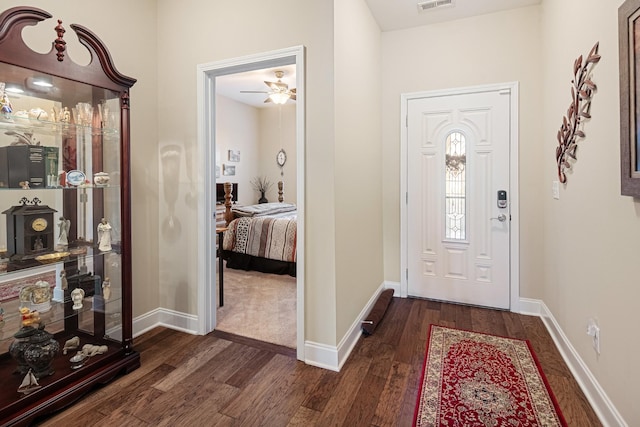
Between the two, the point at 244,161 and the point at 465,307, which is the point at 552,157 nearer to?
the point at 465,307

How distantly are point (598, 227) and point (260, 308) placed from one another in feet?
8.74

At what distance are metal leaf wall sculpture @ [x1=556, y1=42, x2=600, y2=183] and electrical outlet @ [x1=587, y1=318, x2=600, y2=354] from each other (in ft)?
3.36

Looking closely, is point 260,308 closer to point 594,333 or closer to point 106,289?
point 106,289

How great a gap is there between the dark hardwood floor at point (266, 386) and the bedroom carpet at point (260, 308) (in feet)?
0.50

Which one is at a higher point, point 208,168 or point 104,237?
point 208,168

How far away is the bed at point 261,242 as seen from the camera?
167 inches

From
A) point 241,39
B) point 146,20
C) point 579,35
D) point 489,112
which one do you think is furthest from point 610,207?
point 146,20

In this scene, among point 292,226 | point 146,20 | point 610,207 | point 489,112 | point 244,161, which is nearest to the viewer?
point 610,207

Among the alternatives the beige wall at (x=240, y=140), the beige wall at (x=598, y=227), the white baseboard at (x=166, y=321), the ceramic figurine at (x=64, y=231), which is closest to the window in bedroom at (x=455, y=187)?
the beige wall at (x=598, y=227)

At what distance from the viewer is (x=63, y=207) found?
2037 millimetres

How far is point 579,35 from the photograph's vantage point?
6.66 ft

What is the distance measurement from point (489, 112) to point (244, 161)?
5457mm

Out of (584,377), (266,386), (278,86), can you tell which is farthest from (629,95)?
(278,86)

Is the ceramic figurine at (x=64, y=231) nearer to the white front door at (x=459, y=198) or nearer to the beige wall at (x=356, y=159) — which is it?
the beige wall at (x=356, y=159)
